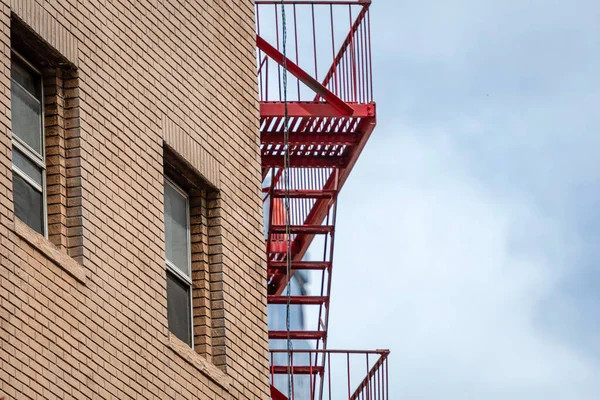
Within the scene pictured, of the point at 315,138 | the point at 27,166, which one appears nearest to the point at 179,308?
the point at 27,166

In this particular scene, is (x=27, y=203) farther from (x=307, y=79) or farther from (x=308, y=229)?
(x=308, y=229)

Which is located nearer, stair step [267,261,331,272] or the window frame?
the window frame

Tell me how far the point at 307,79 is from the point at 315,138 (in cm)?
64

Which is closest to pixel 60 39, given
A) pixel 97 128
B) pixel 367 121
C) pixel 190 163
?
pixel 97 128

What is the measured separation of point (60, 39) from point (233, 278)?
314 cm

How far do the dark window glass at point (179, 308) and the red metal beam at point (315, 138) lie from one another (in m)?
4.11

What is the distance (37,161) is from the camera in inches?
571

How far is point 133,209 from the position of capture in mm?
15211

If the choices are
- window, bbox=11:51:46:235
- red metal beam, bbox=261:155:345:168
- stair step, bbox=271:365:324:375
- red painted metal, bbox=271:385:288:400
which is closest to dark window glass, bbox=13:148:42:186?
window, bbox=11:51:46:235

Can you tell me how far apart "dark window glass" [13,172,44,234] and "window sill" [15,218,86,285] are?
0.28 meters

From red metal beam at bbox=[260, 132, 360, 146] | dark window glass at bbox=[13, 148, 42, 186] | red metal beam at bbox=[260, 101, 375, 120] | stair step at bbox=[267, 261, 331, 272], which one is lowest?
dark window glass at bbox=[13, 148, 42, 186]

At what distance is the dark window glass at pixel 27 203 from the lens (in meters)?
14.0

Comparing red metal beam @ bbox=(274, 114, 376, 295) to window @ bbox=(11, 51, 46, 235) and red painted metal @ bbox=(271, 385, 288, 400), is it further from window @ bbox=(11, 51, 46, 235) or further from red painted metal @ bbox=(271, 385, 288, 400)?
window @ bbox=(11, 51, 46, 235)

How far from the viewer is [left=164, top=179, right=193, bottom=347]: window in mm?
16141
